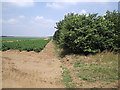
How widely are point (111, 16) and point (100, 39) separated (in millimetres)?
2411

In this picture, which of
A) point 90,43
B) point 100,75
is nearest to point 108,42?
point 90,43

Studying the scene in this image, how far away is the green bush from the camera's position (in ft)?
25.9

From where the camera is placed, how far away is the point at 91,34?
25.4 ft

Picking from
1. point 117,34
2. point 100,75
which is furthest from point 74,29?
point 100,75

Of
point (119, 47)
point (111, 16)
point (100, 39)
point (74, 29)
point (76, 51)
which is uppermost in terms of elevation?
point (111, 16)

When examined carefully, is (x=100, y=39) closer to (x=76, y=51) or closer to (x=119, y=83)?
(x=76, y=51)

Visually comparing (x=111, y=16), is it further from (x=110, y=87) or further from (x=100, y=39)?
(x=110, y=87)

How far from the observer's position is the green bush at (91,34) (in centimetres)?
789

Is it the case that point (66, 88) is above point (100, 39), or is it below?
below

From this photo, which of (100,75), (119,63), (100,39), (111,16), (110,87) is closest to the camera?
(110,87)

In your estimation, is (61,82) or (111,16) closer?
(61,82)

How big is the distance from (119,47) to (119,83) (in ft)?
16.8

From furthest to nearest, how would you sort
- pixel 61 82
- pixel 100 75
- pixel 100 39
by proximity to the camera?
pixel 100 39, pixel 100 75, pixel 61 82

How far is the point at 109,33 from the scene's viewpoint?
8156 mm
